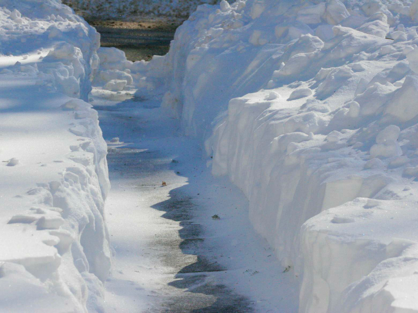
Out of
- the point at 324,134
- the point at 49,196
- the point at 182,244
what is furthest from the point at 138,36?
the point at 49,196

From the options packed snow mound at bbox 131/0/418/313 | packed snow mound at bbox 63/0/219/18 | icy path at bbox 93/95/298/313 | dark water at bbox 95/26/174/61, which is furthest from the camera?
packed snow mound at bbox 63/0/219/18

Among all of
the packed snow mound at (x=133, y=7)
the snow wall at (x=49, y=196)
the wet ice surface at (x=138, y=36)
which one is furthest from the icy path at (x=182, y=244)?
the packed snow mound at (x=133, y=7)

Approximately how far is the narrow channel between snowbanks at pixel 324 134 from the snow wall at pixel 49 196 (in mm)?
1053

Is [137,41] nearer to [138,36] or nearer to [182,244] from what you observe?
[138,36]

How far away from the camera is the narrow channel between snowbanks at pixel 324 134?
8.12 feet

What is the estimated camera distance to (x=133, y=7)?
2353 centimetres

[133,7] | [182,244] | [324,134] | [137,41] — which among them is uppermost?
[133,7]

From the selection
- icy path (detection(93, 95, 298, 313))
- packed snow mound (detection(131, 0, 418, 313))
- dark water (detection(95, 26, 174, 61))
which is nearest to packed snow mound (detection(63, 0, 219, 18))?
dark water (detection(95, 26, 174, 61))

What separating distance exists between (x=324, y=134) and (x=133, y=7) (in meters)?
20.3

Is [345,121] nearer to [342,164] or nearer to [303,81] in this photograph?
[342,164]

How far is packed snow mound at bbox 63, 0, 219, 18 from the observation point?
75.8ft

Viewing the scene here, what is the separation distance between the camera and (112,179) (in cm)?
677

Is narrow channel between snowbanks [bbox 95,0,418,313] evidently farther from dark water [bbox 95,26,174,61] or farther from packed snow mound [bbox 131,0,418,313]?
dark water [bbox 95,26,174,61]

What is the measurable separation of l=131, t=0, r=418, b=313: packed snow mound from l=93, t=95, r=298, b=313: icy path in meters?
0.22
